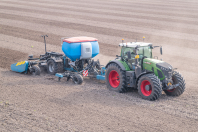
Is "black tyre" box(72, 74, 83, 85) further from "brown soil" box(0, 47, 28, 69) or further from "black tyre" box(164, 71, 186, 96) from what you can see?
"brown soil" box(0, 47, 28, 69)

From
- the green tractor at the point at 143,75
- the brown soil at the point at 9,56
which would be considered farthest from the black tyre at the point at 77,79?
the brown soil at the point at 9,56

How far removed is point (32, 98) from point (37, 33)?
1615 cm

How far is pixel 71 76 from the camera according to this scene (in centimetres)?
1245

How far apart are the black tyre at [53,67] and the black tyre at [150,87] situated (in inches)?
225

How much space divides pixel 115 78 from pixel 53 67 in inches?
172

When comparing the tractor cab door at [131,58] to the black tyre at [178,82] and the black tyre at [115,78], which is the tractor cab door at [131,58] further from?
the black tyre at [178,82]

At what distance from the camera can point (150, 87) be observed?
9609 mm

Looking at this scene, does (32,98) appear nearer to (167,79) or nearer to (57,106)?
(57,106)

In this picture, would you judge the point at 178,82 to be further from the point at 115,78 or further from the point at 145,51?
the point at 115,78

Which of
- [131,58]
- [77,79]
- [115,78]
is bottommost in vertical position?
[77,79]

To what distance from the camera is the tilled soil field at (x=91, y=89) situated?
7.89m

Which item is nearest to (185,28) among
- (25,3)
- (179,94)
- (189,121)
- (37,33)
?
(37,33)

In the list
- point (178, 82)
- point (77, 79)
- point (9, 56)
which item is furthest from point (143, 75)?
point (9, 56)

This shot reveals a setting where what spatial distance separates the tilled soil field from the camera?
789 cm
